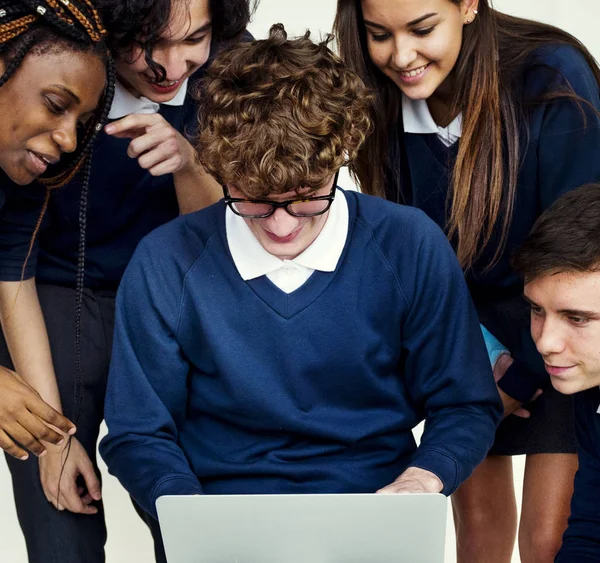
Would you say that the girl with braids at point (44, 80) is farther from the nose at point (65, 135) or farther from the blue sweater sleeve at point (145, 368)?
the blue sweater sleeve at point (145, 368)

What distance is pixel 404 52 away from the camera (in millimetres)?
1951

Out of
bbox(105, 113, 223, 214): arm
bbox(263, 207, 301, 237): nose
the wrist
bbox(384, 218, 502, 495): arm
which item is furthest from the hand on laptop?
bbox(105, 113, 223, 214): arm

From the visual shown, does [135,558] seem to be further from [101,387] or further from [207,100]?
[207,100]

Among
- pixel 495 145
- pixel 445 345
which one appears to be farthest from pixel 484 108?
pixel 445 345

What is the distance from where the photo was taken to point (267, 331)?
71.2 inches

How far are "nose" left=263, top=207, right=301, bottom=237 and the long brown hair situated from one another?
41 centimetres

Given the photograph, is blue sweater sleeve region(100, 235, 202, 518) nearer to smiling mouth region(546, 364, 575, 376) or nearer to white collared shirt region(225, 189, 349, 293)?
white collared shirt region(225, 189, 349, 293)

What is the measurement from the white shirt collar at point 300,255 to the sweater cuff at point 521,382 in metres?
0.47

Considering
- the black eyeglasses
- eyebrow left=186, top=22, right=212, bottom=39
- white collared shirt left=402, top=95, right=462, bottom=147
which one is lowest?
the black eyeglasses

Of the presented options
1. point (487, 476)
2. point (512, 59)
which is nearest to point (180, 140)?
point (512, 59)

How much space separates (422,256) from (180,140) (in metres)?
0.46

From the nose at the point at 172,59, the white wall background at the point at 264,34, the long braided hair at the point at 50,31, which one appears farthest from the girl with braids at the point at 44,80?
the white wall background at the point at 264,34

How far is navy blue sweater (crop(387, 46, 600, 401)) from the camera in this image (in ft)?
6.42

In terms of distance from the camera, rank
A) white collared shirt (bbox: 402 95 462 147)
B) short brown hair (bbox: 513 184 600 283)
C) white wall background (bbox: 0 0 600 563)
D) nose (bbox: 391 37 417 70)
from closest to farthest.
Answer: short brown hair (bbox: 513 184 600 283) < nose (bbox: 391 37 417 70) < white collared shirt (bbox: 402 95 462 147) < white wall background (bbox: 0 0 600 563)
